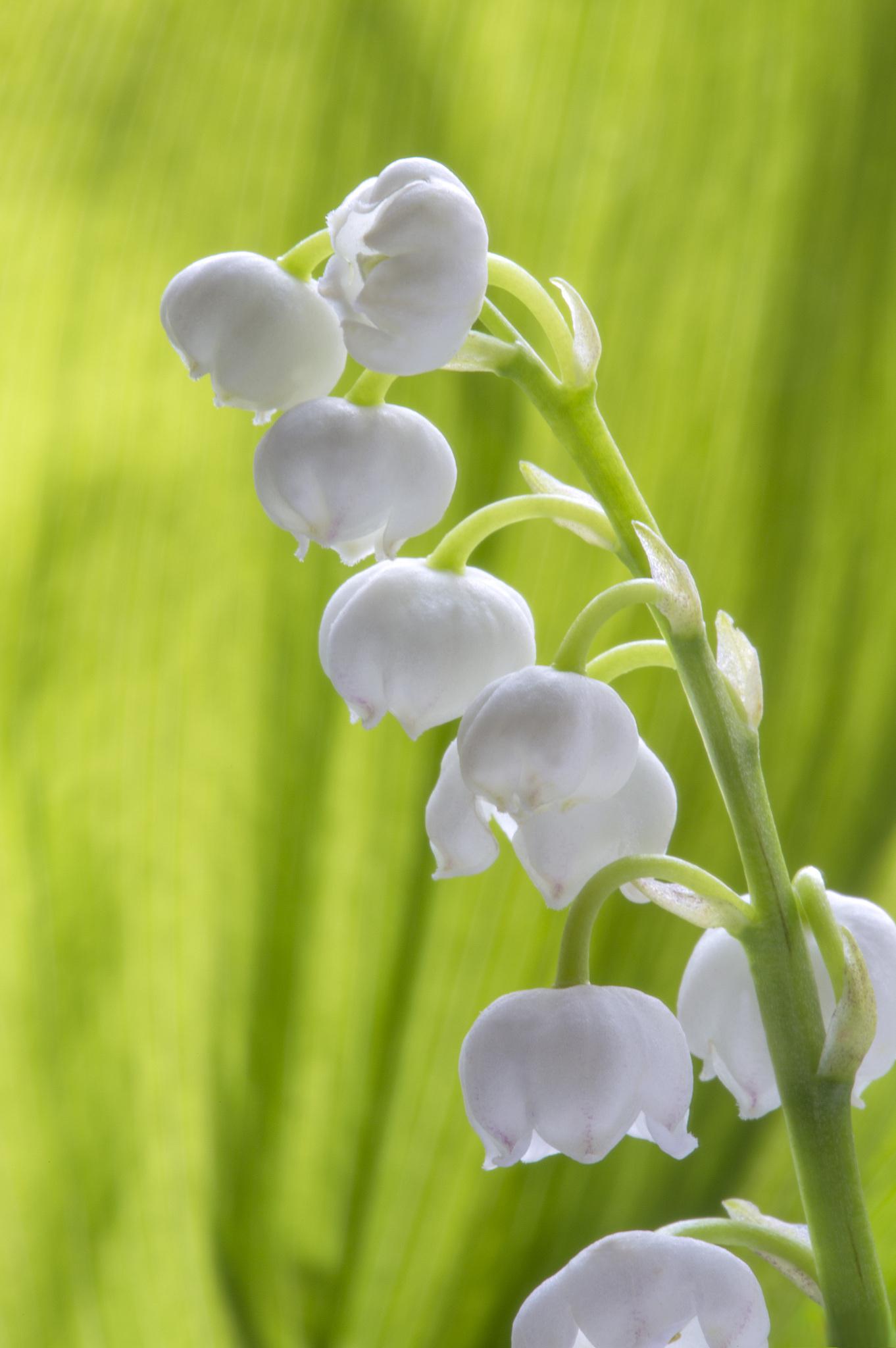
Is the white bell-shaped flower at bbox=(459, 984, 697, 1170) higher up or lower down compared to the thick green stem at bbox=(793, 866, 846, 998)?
lower down

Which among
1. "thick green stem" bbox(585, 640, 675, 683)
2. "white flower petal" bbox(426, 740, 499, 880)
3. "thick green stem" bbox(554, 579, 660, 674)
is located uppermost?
"thick green stem" bbox(554, 579, 660, 674)

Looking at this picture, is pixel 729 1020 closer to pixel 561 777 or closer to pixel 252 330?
pixel 561 777

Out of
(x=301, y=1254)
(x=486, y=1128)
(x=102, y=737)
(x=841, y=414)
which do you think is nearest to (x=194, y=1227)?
(x=301, y=1254)

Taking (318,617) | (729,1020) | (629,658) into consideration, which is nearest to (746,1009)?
(729,1020)

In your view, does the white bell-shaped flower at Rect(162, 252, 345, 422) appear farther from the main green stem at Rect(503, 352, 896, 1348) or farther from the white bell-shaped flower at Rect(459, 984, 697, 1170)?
the white bell-shaped flower at Rect(459, 984, 697, 1170)

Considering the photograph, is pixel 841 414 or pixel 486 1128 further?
pixel 841 414

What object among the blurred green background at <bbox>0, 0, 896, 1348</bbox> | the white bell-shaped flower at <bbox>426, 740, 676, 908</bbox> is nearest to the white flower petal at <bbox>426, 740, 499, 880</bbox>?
the white bell-shaped flower at <bbox>426, 740, 676, 908</bbox>

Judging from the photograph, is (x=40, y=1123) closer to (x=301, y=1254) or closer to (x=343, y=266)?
(x=301, y=1254)

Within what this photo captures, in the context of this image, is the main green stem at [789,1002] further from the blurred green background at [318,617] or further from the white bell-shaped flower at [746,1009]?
the blurred green background at [318,617]
